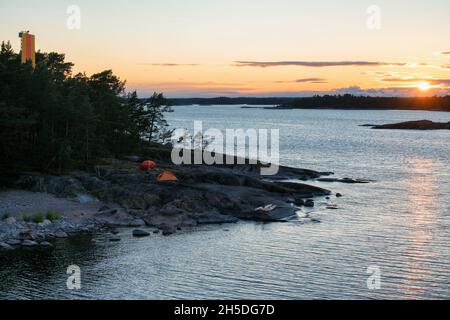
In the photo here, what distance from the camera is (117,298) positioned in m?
27.2

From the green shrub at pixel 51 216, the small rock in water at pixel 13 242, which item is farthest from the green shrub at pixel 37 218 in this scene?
the small rock in water at pixel 13 242

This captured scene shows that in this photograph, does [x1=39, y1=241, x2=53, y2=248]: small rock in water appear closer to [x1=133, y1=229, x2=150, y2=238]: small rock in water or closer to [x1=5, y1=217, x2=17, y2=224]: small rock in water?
[x1=5, y1=217, x2=17, y2=224]: small rock in water

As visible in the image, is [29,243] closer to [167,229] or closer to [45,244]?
[45,244]

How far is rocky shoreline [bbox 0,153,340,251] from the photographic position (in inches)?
1543

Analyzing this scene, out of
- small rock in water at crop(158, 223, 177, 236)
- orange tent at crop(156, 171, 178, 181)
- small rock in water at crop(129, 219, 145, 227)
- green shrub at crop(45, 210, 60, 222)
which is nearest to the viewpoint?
small rock in water at crop(158, 223, 177, 236)

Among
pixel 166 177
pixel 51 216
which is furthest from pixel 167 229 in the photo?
pixel 166 177

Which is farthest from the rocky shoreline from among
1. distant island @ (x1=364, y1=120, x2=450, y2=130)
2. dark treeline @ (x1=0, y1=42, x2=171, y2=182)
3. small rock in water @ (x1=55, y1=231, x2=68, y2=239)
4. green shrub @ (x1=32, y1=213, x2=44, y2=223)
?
distant island @ (x1=364, y1=120, x2=450, y2=130)

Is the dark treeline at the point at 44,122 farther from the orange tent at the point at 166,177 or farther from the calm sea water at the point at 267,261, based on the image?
the calm sea water at the point at 267,261

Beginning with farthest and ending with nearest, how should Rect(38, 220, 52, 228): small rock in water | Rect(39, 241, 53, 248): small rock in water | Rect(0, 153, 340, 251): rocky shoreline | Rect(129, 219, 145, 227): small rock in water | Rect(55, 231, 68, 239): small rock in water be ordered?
1. Rect(129, 219, 145, 227): small rock in water
2. Rect(0, 153, 340, 251): rocky shoreline
3. Rect(38, 220, 52, 228): small rock in water
4. Rect(55, 231, 68, 239): small rock in water
5. Rect(39, 241, 53, 248): small rock in water

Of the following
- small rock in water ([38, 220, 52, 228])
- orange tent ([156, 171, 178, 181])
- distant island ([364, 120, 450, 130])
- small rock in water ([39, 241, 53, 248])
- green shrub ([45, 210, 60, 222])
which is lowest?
small rock in water ([39, 241, 53, 248])

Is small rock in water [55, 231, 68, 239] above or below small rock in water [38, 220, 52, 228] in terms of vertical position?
below

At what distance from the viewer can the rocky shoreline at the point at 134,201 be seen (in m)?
39.2

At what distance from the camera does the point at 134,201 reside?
1822 inches
